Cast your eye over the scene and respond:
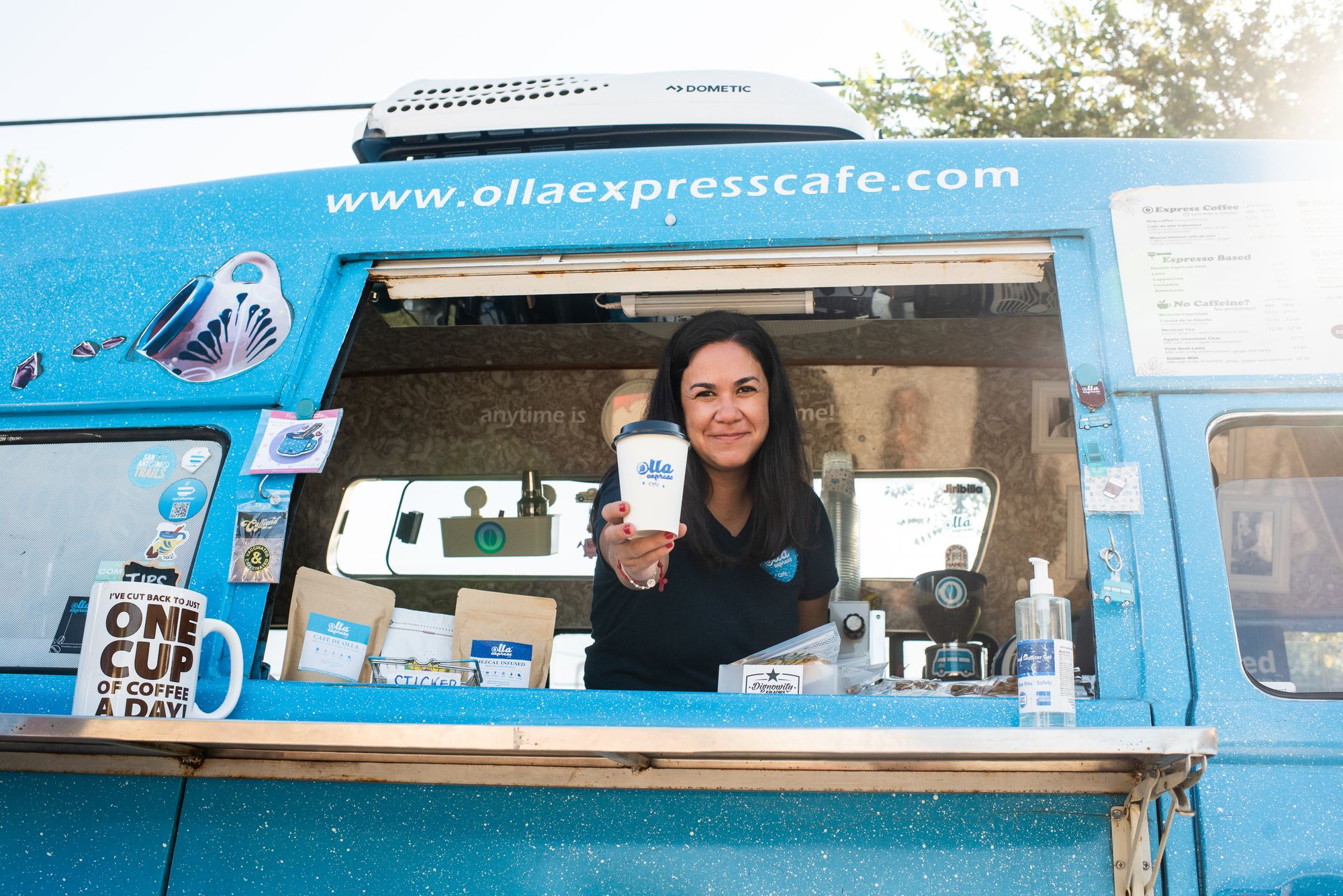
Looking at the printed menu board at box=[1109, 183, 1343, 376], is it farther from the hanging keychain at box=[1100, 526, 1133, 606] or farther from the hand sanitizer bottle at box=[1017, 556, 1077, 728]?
the hand sanitizer bottle at box=[1017, 556, 1077, 728]

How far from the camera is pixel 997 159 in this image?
2449mm

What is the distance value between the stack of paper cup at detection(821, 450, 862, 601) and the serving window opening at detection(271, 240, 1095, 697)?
4 centimetres

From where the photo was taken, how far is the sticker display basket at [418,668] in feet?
7.88

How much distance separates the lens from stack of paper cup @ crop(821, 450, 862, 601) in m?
4.39

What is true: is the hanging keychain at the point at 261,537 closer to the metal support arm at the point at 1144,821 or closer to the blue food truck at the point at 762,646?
the blue food truck at the point at 762,646

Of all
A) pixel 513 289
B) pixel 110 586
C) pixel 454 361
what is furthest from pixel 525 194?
pixel 454 361

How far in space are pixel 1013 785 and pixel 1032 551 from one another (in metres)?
2.81

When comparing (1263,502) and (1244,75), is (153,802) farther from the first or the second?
(1244,75)

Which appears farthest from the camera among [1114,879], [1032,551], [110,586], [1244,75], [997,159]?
[1244,75]

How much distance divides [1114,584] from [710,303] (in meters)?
1.26

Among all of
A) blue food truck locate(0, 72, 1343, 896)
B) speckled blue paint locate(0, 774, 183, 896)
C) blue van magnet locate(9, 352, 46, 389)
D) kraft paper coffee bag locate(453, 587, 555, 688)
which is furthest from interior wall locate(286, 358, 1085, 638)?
speckled blue paint locate(0, 774, 183, 896)

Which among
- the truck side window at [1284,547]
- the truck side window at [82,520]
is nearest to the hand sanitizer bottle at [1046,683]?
the truck side window at [1284,547]

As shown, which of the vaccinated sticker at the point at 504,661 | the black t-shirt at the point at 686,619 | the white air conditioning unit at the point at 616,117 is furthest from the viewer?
the white air conditioning unit at the point at 616,117

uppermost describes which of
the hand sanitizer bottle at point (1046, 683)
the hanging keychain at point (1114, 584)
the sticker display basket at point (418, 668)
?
the hanging keychain at point (1114, 584)
